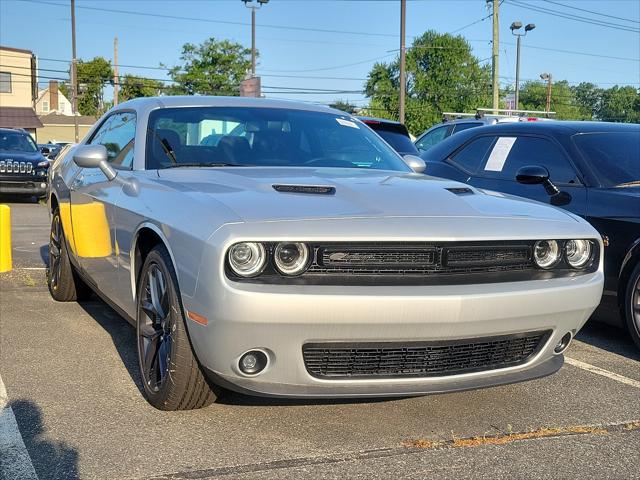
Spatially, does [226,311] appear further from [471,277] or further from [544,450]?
[544,450]

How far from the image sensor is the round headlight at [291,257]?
302 cm

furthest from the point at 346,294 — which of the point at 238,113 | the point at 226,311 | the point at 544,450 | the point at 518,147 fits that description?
the point at 518,147

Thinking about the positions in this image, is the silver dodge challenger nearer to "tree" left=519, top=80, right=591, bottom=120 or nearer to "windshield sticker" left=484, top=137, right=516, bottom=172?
"windshield sticker" left=484, top=137, right=516, bottom=172

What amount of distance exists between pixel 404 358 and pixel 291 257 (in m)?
0.63

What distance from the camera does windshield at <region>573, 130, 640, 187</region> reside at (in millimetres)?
5363

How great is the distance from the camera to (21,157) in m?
16.1

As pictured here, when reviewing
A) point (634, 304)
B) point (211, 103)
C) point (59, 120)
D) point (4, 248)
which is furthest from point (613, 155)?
point (59, 120)

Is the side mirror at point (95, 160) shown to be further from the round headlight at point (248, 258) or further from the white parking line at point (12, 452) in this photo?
the round headlight at point (248, 258)

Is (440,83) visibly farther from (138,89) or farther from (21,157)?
(21,157)

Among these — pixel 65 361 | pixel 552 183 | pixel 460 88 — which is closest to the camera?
pixel 65 361

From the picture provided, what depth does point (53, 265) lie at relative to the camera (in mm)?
6180

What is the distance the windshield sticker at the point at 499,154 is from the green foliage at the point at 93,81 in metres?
85.7

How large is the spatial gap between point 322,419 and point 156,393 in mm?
774

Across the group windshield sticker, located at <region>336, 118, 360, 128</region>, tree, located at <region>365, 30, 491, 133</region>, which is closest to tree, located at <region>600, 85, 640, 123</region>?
tree, located at <region>365, 30, 491, 133</region>
